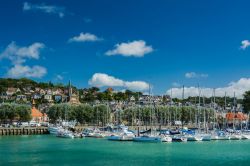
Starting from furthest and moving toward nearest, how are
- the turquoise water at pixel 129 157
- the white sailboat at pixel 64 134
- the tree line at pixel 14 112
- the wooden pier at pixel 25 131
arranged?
1. the tree line at pixel 14 112
2. the wooden pier at pixel 25 131
3. the white sailboat at pixel 64 134
4. the turquoise water at pixel 129 157

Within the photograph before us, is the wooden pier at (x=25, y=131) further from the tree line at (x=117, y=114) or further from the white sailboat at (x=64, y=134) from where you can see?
the white sailboat at (x=64, y=134)

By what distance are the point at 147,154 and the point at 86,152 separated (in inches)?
387

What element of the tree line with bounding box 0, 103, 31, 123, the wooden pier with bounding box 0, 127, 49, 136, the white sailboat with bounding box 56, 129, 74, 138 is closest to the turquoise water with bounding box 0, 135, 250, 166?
the white sailboat with bounding box 56, 129, 74, 138

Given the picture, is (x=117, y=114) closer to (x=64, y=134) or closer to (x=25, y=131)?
(x=25, y=131)

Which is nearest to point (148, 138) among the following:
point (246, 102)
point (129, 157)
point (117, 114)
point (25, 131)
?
point (129, 157)

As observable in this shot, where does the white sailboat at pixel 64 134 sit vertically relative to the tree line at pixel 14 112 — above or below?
below

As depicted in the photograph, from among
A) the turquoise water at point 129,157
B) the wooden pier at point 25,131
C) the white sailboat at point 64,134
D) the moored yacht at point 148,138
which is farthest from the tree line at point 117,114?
the turquoise water at point 129,157

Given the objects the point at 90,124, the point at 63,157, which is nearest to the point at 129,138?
the point at 63,157

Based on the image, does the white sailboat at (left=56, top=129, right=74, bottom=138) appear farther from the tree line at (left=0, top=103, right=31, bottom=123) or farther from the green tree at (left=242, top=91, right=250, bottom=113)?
the green tree at (left=242, top=91, right=250, bottom=113)

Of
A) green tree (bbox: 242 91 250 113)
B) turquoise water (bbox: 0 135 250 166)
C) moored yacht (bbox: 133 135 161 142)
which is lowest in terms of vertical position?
turquoise water (bbox: 0 135 250 166)

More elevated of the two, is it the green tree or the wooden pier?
the green tree

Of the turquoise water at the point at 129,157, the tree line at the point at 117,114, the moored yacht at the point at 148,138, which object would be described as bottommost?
the turquoise water at the point at 129,157

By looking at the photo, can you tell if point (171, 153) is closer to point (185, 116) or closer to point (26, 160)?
point (26, 160)

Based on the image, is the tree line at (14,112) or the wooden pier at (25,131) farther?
the tree line at (14,112)
